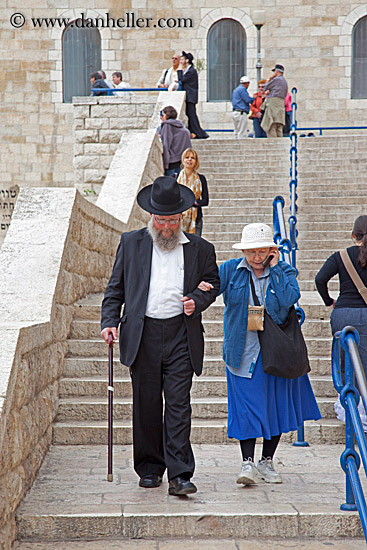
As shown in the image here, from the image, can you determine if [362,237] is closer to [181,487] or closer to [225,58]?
[181,487]

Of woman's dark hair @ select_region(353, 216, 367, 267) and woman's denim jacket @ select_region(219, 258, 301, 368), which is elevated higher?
woman's dark hair @ select_region(353, 216, 367, 267)

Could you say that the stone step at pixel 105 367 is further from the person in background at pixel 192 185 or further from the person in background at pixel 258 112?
the person in background at pixel 258 112

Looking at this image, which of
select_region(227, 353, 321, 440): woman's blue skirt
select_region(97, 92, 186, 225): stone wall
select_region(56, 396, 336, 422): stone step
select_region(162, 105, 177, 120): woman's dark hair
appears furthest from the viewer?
select_region(162, 105, 177, 120): woman's dark hair

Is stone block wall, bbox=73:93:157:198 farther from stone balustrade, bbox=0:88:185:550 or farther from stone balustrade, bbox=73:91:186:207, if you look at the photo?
stone balustrade, bbox=0:88:185:550

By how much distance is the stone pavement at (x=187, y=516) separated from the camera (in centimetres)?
373

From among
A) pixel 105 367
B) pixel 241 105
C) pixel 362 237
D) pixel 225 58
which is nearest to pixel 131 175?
pixel 105 367

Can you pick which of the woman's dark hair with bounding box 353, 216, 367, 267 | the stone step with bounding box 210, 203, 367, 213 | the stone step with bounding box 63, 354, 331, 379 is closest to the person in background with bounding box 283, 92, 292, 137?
the stone step with bounding box 210, 203, 367, 213

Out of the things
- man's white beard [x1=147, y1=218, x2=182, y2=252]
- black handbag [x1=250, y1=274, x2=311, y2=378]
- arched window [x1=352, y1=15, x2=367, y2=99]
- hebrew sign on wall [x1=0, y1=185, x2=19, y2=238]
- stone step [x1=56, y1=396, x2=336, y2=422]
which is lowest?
stone step [x1=56, y1=396, x2=336, y2=422]

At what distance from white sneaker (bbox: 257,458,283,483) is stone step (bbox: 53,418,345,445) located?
0.80 m

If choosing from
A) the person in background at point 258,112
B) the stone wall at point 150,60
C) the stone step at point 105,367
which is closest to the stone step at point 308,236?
the stone step at point 105,367

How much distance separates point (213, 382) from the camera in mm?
5641

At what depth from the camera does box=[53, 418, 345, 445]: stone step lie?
5.06m

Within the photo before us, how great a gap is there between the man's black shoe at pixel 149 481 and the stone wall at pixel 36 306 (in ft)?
2.07

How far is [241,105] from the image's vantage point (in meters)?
15.2
